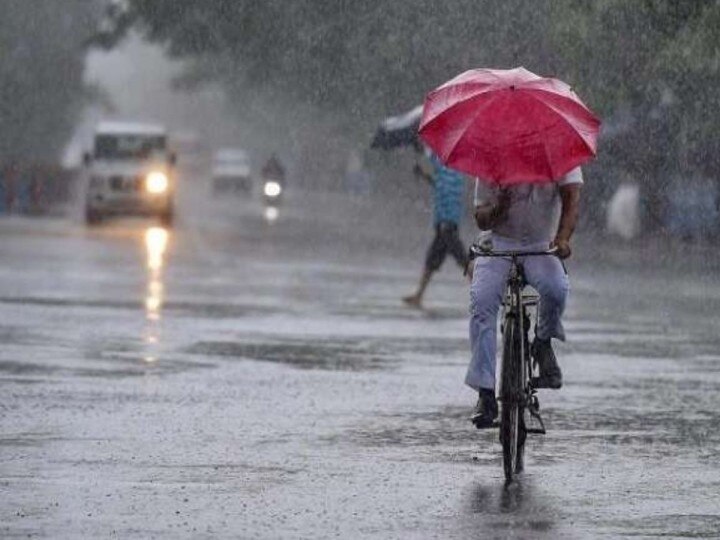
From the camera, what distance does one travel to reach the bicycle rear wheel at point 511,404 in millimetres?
10141

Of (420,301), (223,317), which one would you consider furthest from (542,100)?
(420,301)

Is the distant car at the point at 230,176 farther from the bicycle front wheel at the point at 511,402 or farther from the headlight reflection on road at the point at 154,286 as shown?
the bicycle front wheel at the point at 511,402

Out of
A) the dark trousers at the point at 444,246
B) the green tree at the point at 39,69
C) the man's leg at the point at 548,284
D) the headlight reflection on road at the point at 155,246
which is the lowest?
the headlight reflection on road at the point at 155,246

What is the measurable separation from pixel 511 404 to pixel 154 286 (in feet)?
48.7

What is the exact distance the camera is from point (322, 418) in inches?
493

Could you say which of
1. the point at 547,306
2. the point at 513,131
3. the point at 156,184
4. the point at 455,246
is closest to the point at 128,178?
the point at 156,184

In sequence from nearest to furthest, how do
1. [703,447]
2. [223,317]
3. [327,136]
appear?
[703,447] < [223,317] < [327,136]

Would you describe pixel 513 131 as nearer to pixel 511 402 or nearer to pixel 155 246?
pixel 511 402

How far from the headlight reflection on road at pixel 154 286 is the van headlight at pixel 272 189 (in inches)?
1069

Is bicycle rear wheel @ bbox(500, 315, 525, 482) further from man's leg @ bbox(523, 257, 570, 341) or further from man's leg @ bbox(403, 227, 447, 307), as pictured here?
man's leg @ bbox(403, 227, 447, 307)

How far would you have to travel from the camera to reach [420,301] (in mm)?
22719

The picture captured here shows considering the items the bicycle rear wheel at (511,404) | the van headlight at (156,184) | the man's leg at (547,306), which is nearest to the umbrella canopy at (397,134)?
the man's leg at (547,306)

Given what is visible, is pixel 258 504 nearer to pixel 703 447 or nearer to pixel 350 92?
pixel 703 447

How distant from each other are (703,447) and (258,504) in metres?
2.96
